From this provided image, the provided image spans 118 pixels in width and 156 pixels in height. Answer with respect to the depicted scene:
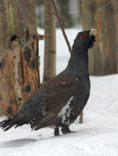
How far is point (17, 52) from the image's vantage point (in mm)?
5902

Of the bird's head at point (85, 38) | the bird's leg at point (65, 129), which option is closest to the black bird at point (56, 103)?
the bird's leg at point (65, 129)

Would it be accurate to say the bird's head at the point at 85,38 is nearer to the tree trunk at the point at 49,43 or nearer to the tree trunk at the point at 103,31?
the tree trunk at the point at 49,43

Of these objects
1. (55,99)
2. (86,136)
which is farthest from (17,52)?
(86,136)

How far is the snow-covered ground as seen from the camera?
3818 millimetres

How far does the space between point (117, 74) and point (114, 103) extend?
6.40ft

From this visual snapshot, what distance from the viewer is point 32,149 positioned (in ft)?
12.8

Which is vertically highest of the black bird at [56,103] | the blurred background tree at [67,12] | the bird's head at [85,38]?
the blurred background tree at [67,12]

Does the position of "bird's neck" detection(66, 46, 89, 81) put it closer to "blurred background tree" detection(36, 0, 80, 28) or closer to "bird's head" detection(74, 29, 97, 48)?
"bird's head" detection(74, 29, 97, 48)

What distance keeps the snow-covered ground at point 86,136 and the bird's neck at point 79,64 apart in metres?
0.76

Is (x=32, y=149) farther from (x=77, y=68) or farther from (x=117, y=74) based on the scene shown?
(x=117, y=74)

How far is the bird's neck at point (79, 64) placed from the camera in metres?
4.90

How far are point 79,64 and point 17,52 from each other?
1335mm

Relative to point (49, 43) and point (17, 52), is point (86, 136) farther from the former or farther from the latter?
point (49, 43)

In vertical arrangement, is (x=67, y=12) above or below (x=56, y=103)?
above
